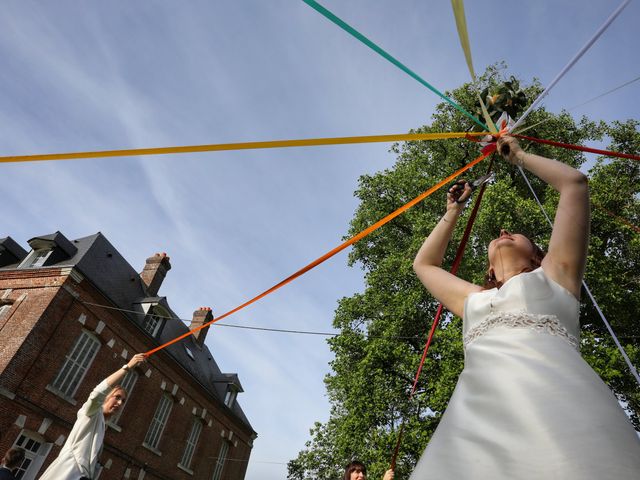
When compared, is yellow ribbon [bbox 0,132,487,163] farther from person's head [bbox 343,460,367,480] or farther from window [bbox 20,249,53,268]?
window [bbox 20,249,53,268]

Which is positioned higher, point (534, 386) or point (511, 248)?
point (511, 248)

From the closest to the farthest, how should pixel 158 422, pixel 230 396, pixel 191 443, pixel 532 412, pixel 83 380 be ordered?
pixel 532 412
pixel 83 380
pixel 158 422
pixel 191 443
pixel 230 396

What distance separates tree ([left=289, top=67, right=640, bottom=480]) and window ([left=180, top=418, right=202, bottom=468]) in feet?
32.4

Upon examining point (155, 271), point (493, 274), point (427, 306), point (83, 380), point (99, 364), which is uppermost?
point (155, 271)

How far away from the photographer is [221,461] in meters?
24.4

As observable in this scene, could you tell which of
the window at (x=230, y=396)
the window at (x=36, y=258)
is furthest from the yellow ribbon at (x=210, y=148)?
the window at (x=230, y=396)

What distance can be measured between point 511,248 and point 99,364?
17515mm

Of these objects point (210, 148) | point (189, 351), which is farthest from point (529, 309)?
point (189, 351)

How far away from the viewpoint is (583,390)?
46.8 inches

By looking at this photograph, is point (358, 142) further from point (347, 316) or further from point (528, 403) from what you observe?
point (347, 316)

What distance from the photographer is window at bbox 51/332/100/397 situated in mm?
14508

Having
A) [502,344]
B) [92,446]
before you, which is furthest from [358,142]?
[92,446]

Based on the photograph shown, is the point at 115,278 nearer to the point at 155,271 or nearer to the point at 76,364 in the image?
the point at 155,271

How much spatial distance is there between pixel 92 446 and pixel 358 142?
11.7 ft
